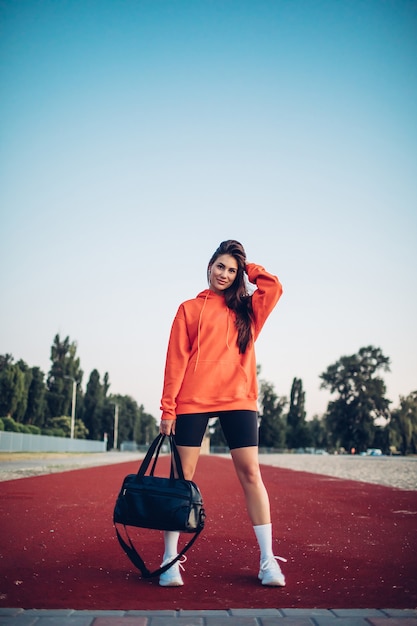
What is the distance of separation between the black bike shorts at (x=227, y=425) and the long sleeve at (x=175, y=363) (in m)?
0.09

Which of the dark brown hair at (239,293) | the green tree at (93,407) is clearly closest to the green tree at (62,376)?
the green tree at (93,407)

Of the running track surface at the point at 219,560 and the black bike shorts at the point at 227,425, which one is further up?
the black bike shorts at the point at 227,425

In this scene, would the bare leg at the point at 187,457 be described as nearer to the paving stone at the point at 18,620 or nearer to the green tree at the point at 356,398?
the paving stone at the point at 18,620

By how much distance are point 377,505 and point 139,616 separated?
6327mm

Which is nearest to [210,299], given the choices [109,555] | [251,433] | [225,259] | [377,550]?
[225,259]

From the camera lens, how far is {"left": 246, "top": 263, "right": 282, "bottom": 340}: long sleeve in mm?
3496

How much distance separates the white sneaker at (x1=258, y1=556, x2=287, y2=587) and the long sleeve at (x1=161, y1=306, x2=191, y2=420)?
968 mm

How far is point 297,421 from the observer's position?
95062 mm

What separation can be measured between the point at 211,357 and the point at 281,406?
95.3 metres

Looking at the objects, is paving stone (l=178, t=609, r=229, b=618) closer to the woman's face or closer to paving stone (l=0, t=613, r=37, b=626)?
paving stone (l=0, t=613, r=37, b=626)

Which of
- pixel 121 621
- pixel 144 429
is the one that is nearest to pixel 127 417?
pixel 144 429

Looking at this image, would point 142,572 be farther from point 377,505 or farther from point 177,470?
point 377,505

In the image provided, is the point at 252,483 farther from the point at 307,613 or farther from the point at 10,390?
the point at 10,390

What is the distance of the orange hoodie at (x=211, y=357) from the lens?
3.32 m
